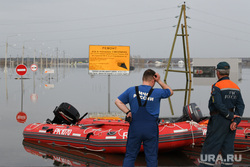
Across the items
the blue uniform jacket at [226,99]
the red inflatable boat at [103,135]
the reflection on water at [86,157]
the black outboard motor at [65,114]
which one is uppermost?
the blue uniform jacket at [226,99]

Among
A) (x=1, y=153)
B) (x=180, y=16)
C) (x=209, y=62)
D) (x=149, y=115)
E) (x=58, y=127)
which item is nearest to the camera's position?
(x=149, y=115)

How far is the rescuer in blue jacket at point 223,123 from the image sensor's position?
6.07 metres

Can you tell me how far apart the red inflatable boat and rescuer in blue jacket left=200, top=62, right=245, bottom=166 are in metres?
2.80

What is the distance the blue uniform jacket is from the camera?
19.9ft

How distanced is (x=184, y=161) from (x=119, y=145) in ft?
5.49

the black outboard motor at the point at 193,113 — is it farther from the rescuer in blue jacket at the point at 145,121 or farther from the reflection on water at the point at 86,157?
the rescuer in blue jacket at the point at 145,121

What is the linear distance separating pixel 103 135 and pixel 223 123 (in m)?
4.02

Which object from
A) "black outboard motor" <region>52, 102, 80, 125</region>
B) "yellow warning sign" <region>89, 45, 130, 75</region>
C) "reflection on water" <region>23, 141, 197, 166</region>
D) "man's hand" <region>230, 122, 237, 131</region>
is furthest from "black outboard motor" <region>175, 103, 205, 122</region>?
"yellow warning sign" <region>89, 45, 130, 75</region>

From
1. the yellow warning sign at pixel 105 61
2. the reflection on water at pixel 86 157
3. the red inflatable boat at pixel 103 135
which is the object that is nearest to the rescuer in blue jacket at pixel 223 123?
the reflection on water at pixel 86 157

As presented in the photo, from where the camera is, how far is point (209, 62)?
6047 cm

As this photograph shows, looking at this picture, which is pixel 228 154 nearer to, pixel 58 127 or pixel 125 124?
pixel 125 124

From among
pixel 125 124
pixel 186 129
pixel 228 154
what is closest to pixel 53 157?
pixel 125 124

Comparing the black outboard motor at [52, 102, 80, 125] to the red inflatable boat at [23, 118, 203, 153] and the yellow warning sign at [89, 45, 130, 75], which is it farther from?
the yellow warning sign at [89, 45, 130, 75]

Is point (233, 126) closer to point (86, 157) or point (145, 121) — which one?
point (145, 121)
